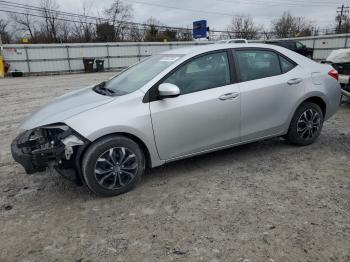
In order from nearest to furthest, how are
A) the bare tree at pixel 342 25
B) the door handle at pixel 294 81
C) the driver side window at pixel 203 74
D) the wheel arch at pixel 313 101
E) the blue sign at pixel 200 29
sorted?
the driver side window at pixel 203 74 → the door handle at pixel 294 81 → the wheel arch at pixel 313 101 → the blue sign at pixel 200 29 → the bare tree at pixel 342 25

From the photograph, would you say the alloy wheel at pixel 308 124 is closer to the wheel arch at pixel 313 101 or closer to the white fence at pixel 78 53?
the wheel arch at pixel 313 101

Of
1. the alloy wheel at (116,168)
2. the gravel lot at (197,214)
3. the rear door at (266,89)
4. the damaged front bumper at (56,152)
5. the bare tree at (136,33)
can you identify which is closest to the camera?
the gravel lot at (197,214)

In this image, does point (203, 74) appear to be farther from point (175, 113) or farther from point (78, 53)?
point (78, 53)

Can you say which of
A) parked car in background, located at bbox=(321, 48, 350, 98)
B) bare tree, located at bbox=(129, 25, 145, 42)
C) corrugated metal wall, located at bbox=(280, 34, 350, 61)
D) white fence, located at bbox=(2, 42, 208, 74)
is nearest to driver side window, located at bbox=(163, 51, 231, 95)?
parked car in background, located at bbox=(321, 48, 350, 98)

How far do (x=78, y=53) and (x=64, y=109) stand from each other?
23.3 meters

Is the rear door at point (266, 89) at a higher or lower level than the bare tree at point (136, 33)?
lower

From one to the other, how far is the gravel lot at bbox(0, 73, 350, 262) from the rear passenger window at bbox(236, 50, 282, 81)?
1.18 meters

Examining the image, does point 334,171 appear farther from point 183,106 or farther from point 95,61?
point 95,61

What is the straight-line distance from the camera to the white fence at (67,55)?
22.9 meters

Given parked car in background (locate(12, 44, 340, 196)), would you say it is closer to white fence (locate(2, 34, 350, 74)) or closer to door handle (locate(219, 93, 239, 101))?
door handle (locate(219, 93, 239, 101))

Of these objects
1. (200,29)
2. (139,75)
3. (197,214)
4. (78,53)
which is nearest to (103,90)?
(139,75)

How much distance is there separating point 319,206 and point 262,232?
0.78m

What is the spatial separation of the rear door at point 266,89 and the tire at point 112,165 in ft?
5.00

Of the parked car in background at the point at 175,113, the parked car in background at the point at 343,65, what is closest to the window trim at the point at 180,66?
the parked car in background at the point at 175,113
